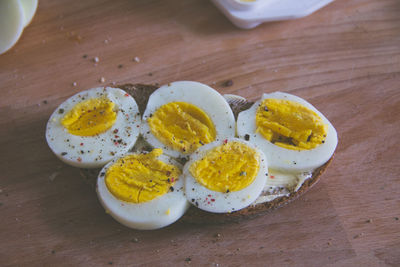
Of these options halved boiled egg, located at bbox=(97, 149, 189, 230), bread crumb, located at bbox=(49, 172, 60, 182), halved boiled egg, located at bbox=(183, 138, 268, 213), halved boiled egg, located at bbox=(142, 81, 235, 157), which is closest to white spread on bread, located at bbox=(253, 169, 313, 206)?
halved boiled egg, located at bbox=(183, 138, 268, 213)

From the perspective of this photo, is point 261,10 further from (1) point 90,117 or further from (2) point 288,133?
(1) point 90,117

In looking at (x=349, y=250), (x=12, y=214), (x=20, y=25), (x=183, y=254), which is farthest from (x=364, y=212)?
(x=20, y=25)

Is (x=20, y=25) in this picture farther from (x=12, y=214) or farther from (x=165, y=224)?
(x=165, y=224)

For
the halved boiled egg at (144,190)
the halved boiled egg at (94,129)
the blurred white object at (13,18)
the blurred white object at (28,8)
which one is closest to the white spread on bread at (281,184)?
the halved boiled egg at (144,190)

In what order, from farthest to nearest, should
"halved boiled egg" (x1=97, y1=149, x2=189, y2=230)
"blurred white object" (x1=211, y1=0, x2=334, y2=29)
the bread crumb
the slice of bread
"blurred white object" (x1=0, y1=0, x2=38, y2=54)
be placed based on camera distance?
"blurred white object" (x1=211, y1=0, x2=334, y2=29), "blurred white object" (x1=0, y1=0, x2=38, y2=54), the bread crumb, the slice of bread, "halved boiled egg" (x1=97, y1=149, x2=189, y2=230)

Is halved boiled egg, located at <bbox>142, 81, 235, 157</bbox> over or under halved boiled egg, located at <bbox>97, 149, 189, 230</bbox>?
over

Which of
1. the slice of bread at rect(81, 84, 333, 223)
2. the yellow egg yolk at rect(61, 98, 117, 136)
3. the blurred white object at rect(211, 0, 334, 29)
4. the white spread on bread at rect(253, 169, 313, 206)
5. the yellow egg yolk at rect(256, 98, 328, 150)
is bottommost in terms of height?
the slice of bread at rect(81, 84, 333, 223)

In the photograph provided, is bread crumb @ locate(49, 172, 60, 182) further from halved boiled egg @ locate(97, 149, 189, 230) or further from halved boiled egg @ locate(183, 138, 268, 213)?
halved boiled egg @ locate(183, 138, 268, 213)
